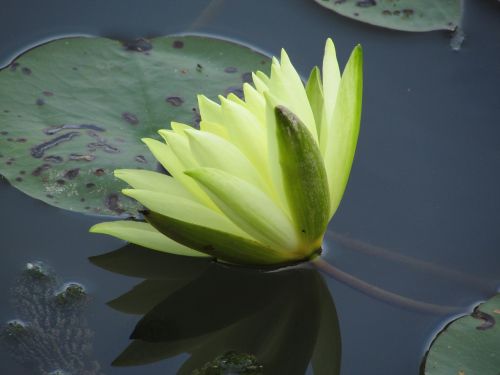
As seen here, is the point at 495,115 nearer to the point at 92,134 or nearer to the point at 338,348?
the point at 338,348

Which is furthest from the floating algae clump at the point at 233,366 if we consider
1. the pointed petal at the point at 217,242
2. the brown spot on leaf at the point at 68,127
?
the brown spot on leaf at the point at 68,127

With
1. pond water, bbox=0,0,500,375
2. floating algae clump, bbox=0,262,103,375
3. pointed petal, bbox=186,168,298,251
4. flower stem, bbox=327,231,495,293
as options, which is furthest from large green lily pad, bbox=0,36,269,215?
flower stem, bbox=327,231,495,293

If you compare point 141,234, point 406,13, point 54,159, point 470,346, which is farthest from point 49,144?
point 406,13

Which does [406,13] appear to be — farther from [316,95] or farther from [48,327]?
[48,327]

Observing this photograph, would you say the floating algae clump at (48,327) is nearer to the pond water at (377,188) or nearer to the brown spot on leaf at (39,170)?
the pond water at (377,188)

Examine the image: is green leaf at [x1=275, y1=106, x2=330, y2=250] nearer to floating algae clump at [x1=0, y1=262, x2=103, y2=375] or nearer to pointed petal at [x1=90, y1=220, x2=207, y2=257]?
pointed petal at [x1=90, y1=220, x2=207, y2=257]

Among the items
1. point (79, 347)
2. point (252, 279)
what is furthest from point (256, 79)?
point (79, 347)
